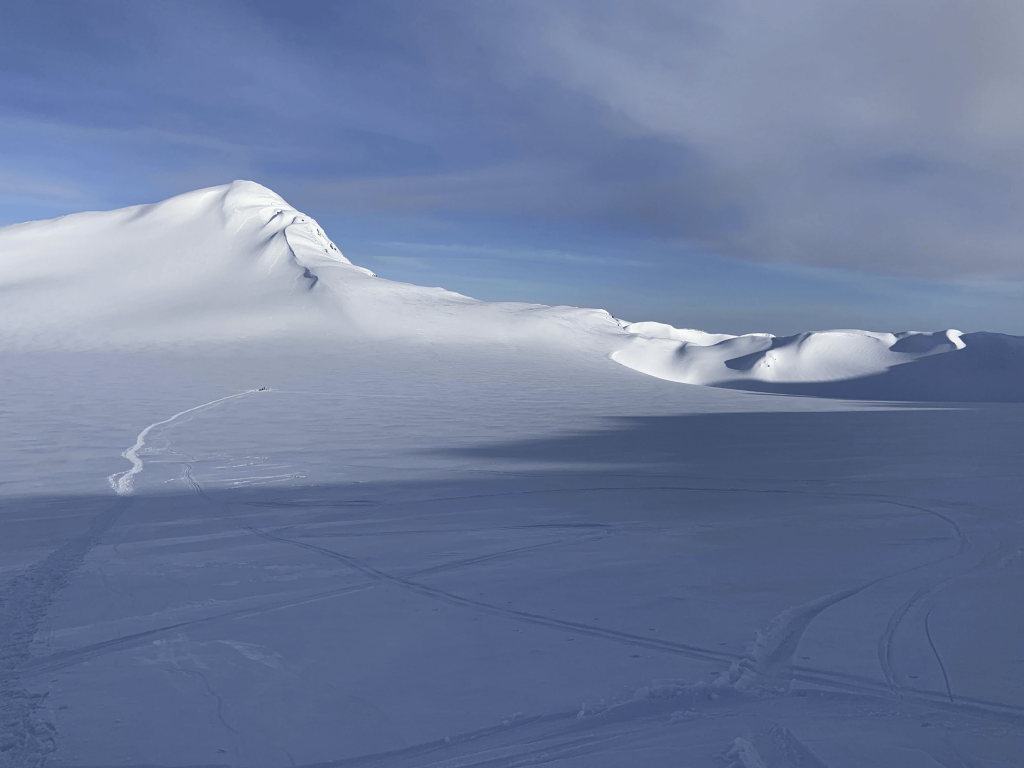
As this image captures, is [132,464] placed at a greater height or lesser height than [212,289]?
lesser

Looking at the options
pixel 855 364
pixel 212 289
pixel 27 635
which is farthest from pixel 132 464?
pixel 855 364

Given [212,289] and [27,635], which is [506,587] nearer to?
[27,635]

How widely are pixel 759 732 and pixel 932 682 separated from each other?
1082mm

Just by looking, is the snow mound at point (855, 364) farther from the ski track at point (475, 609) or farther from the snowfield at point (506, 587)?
the ski track at point (475, 609)

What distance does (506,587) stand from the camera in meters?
5.57

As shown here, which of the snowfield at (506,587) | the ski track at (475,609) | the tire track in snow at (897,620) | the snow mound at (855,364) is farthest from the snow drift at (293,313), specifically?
the tire track in snow at (897,620)

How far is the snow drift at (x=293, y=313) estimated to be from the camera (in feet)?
122

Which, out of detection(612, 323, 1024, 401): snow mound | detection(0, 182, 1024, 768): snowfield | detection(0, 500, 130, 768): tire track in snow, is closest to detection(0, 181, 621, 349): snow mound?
detection(612, 323, 1024, 401): snow mound

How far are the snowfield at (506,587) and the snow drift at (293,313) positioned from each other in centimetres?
2051

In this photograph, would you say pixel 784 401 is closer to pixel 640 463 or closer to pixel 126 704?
pixel 640 463

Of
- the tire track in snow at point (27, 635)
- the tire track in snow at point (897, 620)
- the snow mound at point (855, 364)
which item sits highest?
A: the snow mound at point (855, 364)

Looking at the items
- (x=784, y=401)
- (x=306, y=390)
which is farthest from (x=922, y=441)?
(x=306, y=390)

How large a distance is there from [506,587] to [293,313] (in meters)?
35.5

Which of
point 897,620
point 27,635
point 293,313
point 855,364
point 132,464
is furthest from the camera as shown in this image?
point 855,364
